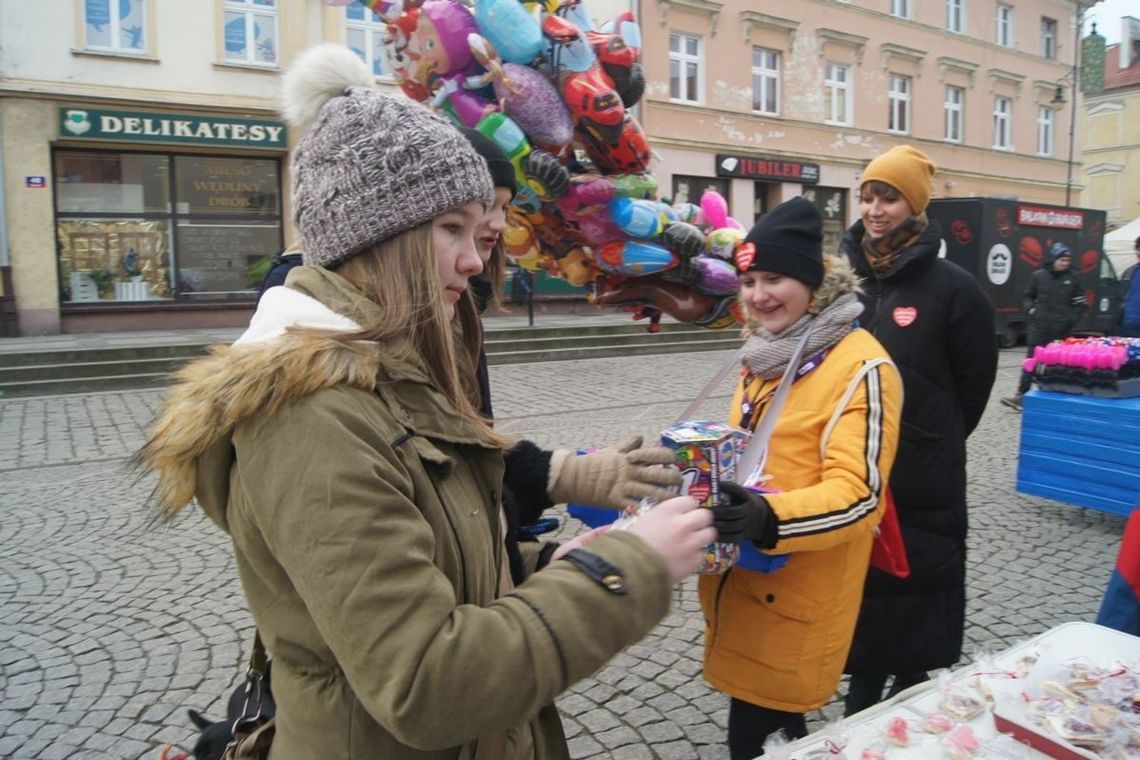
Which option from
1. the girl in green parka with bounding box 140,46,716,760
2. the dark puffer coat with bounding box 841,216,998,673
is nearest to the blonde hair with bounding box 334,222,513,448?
the girl in green parka with bounding box 140,46,716,760

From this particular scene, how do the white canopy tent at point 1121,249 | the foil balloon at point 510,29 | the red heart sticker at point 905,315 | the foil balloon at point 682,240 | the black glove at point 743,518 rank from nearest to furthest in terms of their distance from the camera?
the black glove at point 743,518
the red heart sticker at point 905,315
the foil balloon at point 510,29
the foil balloon at point 682,240
the white canopy tent at point 1121,249

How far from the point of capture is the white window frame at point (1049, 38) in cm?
2723

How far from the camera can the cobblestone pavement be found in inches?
118

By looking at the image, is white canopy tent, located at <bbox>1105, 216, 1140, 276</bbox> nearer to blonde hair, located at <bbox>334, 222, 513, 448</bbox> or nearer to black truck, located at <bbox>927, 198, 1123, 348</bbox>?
black truck, located at <bbox>927, 198, 1123, 348</bbox>

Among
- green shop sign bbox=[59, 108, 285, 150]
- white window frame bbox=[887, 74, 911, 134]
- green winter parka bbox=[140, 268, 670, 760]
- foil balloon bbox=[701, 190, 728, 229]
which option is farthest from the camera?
white window frame bbox=[887, 74, 911, 134]

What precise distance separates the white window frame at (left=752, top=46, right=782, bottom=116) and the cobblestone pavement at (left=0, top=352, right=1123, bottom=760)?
1547 centimetres

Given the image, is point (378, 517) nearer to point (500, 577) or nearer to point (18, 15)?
point (500, 577)

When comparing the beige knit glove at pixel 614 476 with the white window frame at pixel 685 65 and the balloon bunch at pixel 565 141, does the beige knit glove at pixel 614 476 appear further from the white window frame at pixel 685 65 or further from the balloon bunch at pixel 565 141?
the white window frame at pixel 685 65

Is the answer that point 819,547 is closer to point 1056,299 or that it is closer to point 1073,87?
point 1056,299

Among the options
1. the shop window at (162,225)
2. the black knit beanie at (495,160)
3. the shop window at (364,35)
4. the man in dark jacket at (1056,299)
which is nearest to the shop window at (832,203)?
the shop window at (364,35)

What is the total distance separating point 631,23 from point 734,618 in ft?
11.2

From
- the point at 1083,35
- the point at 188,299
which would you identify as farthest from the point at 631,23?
the point at 1083,35

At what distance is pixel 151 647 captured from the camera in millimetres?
3621

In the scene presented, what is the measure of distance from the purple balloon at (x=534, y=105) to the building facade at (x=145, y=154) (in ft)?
40.2
